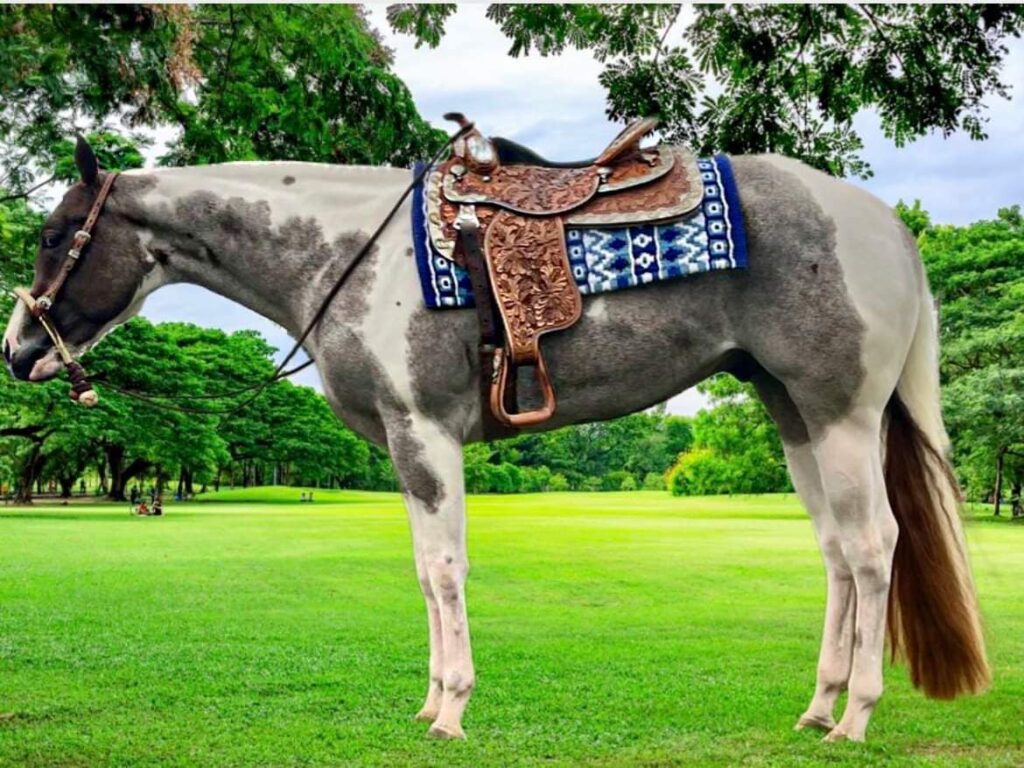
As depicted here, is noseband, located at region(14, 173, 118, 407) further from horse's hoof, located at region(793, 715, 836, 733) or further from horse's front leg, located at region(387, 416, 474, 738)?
horse's hoof, located at region(793, 715, 836, 733)

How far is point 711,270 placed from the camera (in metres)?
4.55

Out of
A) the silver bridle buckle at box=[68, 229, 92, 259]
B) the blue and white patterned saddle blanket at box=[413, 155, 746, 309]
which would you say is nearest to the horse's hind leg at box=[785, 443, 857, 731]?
the blue and white patterned saddle blanket at box=[413, 155, 746, 309]

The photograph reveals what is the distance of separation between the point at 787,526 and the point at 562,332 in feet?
90.0

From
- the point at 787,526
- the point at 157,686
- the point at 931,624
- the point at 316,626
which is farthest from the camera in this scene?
the point at 787,526

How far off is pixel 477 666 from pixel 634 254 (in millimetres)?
3778

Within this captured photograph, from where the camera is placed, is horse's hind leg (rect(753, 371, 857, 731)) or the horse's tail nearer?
horse's hind leg (rect(753, 371, 857, 731))

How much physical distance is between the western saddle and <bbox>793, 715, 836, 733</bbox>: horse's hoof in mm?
1904

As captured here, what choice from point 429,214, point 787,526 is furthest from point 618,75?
point 787,526

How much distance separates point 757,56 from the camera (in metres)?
6.67

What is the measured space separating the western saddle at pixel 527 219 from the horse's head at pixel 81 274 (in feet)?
4.66

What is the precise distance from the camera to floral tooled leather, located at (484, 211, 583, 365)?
4.48 meters

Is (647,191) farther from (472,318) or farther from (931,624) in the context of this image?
(931,624)

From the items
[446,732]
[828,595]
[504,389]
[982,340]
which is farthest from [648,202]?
[982,340]

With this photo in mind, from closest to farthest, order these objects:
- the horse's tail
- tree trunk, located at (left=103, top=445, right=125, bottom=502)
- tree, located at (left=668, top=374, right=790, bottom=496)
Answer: the horse's tail → tree, located at (left=668, top=374, right=790, bottom=496) → tree trunk, located at (left=103, top=445, right=125, bottom=502)
